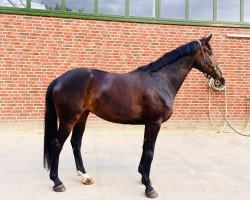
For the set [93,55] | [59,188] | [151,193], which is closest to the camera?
[151,193]

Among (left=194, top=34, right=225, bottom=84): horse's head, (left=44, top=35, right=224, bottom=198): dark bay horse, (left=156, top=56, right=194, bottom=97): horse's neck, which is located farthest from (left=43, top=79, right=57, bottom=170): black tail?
(left=194, top=34, right=225, bottom=84): horse's head

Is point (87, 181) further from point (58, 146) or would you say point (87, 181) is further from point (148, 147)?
point (148, 147)

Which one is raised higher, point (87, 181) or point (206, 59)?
point (206, 59)

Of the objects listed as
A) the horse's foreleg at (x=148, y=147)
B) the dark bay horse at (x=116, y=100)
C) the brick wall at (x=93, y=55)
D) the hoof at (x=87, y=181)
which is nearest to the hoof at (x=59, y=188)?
the dark bay horse at (x=116, y=100)

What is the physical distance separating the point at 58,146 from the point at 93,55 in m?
4.40

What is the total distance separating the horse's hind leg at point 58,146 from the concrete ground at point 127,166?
0.13 m

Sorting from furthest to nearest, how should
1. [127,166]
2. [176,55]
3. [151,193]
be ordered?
[127,166]
[176,55]
[151,193]

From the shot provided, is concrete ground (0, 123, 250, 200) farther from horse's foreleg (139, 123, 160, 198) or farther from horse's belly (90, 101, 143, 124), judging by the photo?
horse's belly (90, 101, 143, 124)

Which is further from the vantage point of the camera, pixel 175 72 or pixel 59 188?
pixel 175 72

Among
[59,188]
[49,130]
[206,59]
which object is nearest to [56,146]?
[49,130]

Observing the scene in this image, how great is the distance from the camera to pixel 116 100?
3842mm

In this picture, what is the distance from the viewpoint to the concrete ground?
12.4ft

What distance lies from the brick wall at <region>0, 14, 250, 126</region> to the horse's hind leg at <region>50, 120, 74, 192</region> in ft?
13.0

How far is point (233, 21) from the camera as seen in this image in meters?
8.41
